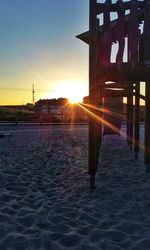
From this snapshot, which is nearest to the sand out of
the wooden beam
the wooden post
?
the wooden post

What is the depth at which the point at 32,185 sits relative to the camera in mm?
5465

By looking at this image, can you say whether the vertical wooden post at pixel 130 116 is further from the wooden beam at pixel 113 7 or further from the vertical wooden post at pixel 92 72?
the wooden beam at pixel 113 7

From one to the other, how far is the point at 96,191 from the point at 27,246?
2111 millimetres

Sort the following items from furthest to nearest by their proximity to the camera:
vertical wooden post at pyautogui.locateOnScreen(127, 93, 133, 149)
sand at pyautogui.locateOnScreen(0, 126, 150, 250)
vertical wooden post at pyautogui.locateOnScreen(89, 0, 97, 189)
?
1. vertical wooden post at pyautogui.locateOnScreen(127, 93, 133, 149)
2. vertical wooden post at pyautogui.locateOnScreen(89, 0, 97, 189)
3. sand at pyautogui.locateOnScreen(0, 126, 150, 250)

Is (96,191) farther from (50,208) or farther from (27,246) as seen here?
(27,246)

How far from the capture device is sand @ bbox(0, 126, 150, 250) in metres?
3.21

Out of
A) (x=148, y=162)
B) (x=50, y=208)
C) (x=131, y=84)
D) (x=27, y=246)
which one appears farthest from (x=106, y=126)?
(x=27, y=246)

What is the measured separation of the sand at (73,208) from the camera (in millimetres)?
3215

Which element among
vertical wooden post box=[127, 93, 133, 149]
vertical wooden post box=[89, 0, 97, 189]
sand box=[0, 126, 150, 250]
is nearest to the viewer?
sand box=[0, 126, 150, 250]

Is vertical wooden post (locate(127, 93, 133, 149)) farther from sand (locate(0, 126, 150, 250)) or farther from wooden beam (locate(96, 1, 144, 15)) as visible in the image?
wooden beam (locate(96, 1, 144, 15))

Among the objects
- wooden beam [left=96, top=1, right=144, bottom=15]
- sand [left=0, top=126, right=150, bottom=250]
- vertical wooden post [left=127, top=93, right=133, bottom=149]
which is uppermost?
wooden beam [left=96, top=1, right=144, bottom=15]

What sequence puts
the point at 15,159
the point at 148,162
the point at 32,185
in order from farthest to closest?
the point at 15,159
the point at 148,162
the point at 32,185

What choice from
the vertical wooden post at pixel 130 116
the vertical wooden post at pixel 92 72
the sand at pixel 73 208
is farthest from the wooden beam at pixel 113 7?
the vertical wooden post at pixel 130 116

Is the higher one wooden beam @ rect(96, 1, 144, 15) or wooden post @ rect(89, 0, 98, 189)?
wooden beam @ rect(96, 1, 144, 15)
